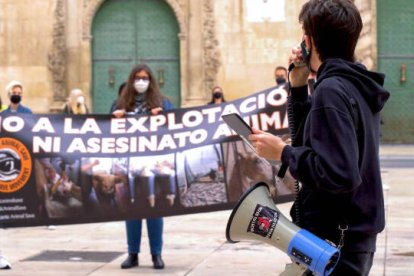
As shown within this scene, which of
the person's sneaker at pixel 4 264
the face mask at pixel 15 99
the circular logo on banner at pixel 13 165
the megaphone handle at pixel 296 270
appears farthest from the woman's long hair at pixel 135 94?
the megaphone handle at pixel 296 270

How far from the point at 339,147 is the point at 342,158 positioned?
0.04m

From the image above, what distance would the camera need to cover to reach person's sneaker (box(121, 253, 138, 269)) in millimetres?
9484

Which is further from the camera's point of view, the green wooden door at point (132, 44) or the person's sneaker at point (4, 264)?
the green wooden door at point (132, 44)

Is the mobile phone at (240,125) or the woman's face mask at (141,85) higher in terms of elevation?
the mobile phone at (240,125)

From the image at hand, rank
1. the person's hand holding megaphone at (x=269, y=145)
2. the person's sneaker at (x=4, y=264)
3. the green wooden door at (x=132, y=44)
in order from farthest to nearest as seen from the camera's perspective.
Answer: the green wooden door at (x=132, y=44) < the person's sneaker at (x=4, y=264) < the person's hand holding megaphone at (x=269, y=145)

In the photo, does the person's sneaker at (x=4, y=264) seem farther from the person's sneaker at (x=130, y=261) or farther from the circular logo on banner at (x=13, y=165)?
the person's sneaker at (x=130, y=261)

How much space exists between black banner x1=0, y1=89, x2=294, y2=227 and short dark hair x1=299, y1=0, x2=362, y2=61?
576cm

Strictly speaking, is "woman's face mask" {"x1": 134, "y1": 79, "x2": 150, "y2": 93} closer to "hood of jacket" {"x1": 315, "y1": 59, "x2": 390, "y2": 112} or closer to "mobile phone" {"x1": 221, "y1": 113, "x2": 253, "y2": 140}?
"mobile phone" {"x1": 221, "y1": 113, "x2": 253, "y2": 140}

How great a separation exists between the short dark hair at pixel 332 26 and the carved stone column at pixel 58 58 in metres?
24.9

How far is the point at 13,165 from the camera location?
9961mm

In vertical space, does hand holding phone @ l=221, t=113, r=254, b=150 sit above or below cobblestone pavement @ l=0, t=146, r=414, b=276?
above

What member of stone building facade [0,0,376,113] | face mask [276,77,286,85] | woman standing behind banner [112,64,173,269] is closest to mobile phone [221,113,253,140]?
woman standing behind banner [112,64,173,269]

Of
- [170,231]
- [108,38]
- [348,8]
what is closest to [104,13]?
[108,38]

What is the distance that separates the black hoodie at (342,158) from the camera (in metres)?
3.85
